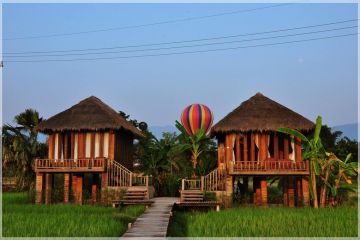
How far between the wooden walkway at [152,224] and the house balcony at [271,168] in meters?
3.90

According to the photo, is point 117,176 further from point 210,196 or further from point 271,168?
point 271,168

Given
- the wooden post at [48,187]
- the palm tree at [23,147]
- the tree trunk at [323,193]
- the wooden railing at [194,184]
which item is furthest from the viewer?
the palm tree at [23,147]

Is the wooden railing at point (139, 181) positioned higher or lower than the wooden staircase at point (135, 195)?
higher

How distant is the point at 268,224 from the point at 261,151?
7514 millimetres

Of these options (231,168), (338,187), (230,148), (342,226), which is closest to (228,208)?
(231,168)

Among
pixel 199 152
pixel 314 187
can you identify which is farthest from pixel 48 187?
pixel 314 187

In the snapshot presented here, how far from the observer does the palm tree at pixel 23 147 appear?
28.9 m

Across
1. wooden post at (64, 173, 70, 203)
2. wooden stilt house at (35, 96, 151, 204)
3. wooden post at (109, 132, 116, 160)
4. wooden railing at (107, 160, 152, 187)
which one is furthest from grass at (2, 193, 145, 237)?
wooden post at (64, 173, 70, 203)

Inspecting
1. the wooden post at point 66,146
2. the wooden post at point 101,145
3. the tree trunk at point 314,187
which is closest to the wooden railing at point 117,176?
the wooden post at point 101,145

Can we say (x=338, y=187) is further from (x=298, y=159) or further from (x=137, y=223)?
(x=137, y=223)

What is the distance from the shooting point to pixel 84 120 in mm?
22156

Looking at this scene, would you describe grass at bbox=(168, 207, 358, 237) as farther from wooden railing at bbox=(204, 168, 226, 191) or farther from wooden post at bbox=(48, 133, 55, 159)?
wooden post at bbox=(48, 133, 55, 159)

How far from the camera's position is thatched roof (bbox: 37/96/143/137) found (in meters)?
21.8

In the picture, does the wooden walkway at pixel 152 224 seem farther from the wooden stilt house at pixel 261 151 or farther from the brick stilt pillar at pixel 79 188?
the brick stilt pillar at pixel 79 188
